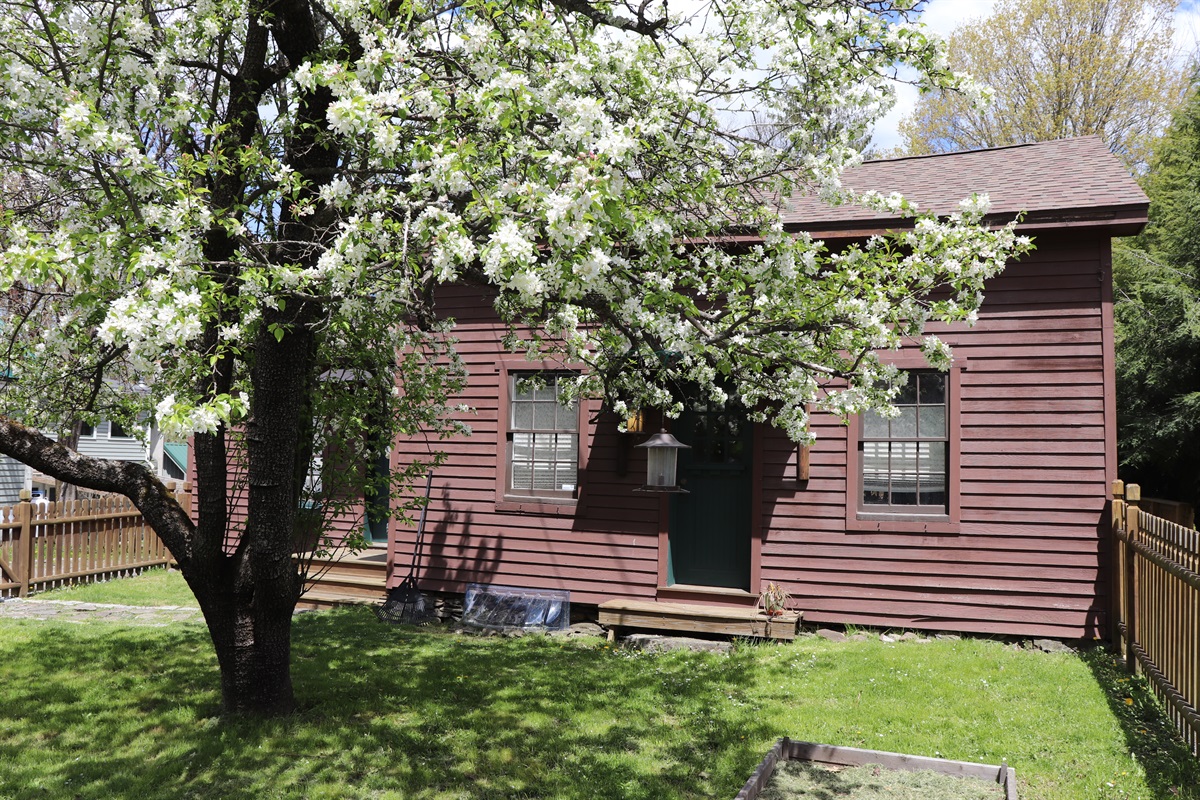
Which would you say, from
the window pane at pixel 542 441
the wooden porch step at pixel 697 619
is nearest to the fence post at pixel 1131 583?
the wooden porch step at pixel 697 619

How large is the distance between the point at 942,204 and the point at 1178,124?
1147 centimetres

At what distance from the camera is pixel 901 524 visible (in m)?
8.78

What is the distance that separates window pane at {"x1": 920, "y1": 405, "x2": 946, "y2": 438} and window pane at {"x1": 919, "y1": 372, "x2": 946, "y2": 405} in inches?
2.4

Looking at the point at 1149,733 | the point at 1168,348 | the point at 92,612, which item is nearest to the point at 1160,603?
the point at 1149,733

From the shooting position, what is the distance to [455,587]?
10336 millimetres

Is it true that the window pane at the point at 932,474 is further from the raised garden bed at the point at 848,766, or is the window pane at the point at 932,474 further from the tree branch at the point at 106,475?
the tree branch at the point at 106,475

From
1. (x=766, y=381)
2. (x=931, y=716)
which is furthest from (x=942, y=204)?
(x=931, y=716)

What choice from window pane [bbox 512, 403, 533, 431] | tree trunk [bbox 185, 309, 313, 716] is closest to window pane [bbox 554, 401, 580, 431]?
window pane [bbox 512, 403, 533, 431]

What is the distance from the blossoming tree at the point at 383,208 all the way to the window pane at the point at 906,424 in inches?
115

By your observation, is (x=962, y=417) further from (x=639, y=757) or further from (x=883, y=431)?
(x=639, y=757)

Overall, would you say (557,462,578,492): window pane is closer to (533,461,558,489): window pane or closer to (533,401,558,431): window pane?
(533,461,558,489): window pane

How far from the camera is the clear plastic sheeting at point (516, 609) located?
31.6 feet

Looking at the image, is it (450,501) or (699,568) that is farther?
(450,501)

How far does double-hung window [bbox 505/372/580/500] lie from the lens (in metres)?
10.1
